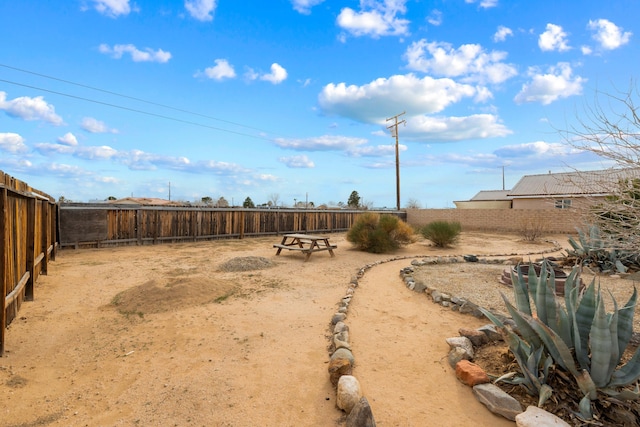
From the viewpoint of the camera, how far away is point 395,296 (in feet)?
16.8

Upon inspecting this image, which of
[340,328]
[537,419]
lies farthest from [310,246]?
[537,419]

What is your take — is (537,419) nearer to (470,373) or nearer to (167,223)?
(470,373)

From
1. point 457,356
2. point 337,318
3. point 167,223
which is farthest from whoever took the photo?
point 167,223

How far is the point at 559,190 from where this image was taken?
2206 centimetres

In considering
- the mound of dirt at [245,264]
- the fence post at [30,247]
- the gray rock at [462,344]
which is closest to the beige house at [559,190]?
the gray rock at [462,344]

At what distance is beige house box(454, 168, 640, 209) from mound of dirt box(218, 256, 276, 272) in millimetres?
5283

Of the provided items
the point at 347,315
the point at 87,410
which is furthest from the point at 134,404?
the point at 347,315

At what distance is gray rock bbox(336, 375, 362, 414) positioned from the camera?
225cm

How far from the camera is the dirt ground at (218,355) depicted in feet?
7.38

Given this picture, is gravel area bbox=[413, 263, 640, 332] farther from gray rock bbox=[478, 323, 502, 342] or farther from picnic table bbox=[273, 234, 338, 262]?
picnic table bbox=[273, 234, 338, 262]

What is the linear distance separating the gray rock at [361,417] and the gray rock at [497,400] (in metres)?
0.84

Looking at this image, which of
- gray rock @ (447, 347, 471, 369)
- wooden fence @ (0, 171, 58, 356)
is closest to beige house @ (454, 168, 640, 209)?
gray rock @ (447, 347, 471, 369)

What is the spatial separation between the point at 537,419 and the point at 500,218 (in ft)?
59.2

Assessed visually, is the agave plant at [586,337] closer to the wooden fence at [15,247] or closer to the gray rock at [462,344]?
the gray rock at [462,344]
